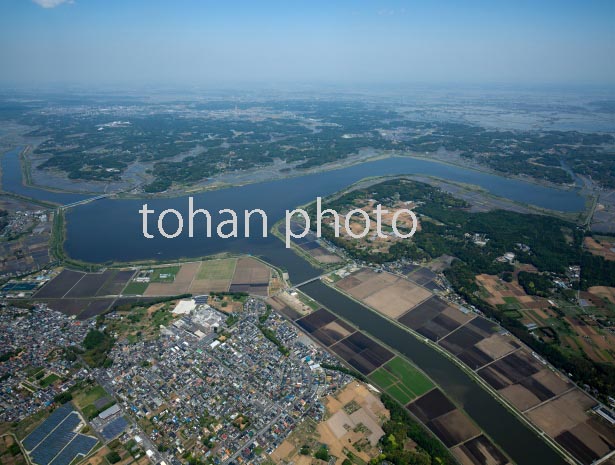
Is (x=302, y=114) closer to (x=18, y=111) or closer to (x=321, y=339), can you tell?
(x=18, y=111)

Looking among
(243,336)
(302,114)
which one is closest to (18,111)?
(302,114)

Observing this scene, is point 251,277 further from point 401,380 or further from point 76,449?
point 76,449

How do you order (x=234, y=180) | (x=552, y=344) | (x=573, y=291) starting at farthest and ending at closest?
(x=234, y=180)
(x=573, y=291)
(x=552, y=344)

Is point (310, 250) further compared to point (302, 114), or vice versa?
point (302, 114)

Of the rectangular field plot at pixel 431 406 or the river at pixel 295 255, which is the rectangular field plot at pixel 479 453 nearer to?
the river at pixel 295 255

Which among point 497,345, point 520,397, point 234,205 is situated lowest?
point 520,397

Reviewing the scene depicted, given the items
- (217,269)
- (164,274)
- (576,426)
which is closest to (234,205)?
(217,269)

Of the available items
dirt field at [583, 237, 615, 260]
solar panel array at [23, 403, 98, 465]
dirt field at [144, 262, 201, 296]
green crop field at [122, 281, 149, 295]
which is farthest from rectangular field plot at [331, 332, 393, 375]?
dirt field at [583, 237, 615, 260]

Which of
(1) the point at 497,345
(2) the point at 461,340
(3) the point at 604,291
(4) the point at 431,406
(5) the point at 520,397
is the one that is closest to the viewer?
(4) the point at 431,406
